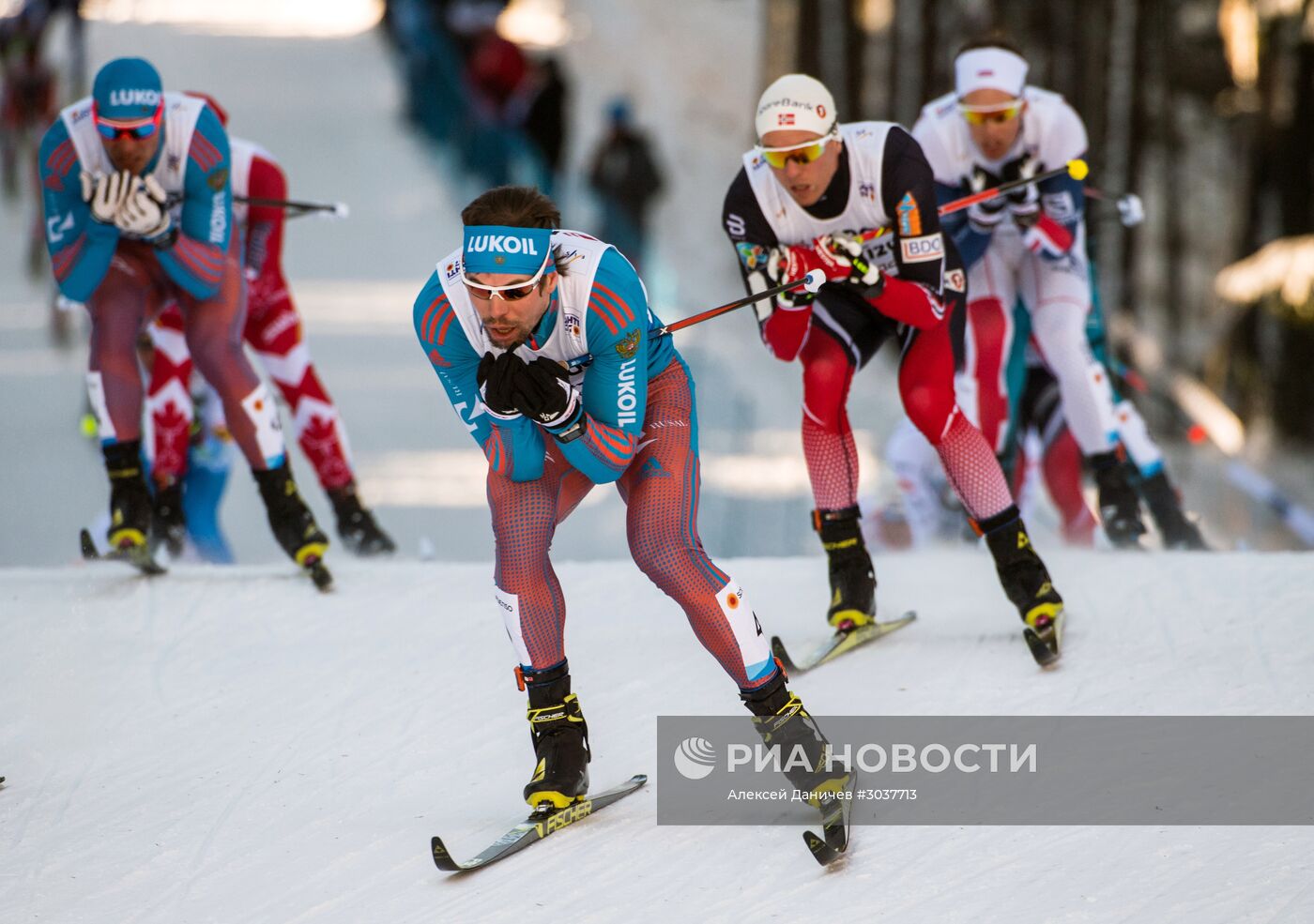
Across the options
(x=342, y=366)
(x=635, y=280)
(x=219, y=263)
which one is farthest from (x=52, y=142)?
(x=342, y=366)

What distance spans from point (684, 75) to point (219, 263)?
18099 millimetres

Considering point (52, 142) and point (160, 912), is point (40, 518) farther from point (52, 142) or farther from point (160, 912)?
point (160, 912)

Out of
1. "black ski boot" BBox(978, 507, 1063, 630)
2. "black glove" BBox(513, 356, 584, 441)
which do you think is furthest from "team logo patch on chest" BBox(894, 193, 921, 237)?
Answer: "black glove" BBox(513, 356, 584, 441)

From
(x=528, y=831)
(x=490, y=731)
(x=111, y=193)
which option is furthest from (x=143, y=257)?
(x=528, y=831)

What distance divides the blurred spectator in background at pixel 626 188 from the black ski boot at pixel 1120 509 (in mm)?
6651

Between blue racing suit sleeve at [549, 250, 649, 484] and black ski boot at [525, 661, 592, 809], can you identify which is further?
black ski boot at [525, 661, 592, 809]

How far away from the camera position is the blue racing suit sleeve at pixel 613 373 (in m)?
4.43

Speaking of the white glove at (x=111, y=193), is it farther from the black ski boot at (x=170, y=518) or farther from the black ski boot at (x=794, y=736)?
the black ski boot at (x=794, y=736)

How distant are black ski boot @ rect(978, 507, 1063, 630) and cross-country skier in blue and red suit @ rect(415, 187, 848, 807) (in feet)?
4.99

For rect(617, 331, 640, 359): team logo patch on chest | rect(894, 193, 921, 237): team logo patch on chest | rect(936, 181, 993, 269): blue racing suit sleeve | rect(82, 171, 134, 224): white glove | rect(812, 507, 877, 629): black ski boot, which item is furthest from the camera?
rect(936, 181, 993, 269): blue racing suit sleeve

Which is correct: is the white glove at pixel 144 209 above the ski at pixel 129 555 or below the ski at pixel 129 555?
above

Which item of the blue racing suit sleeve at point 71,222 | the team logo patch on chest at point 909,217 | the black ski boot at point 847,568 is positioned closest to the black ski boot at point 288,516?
the blue racing suit sleeve at point 71,222

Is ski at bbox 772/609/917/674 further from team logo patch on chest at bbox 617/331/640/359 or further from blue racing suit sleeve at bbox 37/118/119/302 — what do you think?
blue racing suit sleeve at bbox 37/118/119/302

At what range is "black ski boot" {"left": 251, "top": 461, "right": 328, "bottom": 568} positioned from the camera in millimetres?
6977
